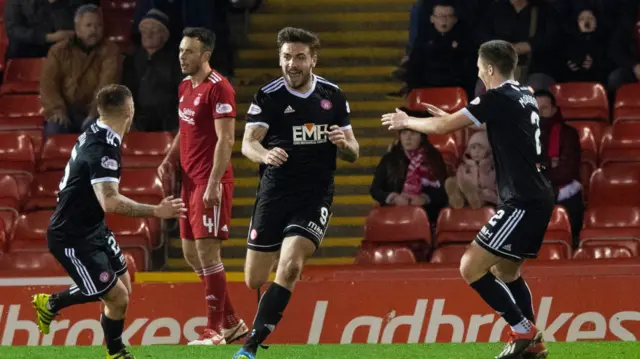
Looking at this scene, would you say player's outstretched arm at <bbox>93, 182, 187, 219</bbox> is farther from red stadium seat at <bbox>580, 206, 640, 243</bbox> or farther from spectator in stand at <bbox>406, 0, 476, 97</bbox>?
spectator in stand at <bbox>406, 0, 476, 97</bbox>

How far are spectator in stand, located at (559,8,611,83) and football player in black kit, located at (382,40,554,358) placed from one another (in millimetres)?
5592

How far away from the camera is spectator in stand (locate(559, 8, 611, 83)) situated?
47.2 feet

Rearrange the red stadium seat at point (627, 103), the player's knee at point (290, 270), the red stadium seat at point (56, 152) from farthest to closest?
the red stadium seat at point (627, 103) → the red stadium seat at point (56, 152) → the player's knee at point (290, 270)

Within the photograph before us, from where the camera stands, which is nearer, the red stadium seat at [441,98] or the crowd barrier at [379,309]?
the crowd barrier at [379,309]

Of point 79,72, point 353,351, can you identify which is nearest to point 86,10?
point 79,72

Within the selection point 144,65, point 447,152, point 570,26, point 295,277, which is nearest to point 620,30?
point 570,26

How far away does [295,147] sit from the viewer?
30.9ft

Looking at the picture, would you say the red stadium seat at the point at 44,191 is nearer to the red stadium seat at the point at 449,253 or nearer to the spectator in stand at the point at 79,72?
the spectator in stand at the point at 79,72

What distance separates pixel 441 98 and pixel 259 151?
5.49 m

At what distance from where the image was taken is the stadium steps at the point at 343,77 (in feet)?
45.9

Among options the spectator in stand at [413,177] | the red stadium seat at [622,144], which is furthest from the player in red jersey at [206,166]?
the red stadium seat at [622,144]

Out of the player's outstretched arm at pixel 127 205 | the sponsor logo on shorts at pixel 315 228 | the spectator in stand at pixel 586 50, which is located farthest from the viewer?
the spectator in stand at pixel 586 50

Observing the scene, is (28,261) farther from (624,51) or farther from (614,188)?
(624,51)

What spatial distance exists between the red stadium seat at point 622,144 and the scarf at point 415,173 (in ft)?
6.42
